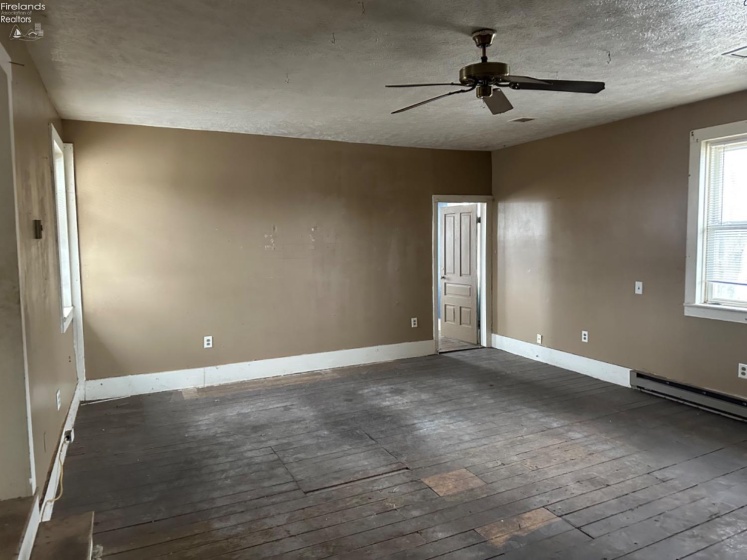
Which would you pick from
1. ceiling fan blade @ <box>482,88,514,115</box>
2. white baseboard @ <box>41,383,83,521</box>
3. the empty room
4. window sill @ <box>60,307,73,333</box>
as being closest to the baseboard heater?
the empty room

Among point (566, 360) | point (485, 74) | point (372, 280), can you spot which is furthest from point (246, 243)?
point (566, 360)

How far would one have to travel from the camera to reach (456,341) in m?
6.98

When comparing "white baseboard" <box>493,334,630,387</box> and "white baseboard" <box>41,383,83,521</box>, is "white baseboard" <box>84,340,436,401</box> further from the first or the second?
"white baseboard" <box>493,334,630,387</box>

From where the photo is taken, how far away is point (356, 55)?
9.57 feet

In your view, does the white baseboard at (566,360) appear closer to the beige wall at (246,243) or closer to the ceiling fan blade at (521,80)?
the beige wall at (246,243)

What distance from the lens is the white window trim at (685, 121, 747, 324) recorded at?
13.2 ft

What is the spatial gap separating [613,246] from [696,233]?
0.82 meters

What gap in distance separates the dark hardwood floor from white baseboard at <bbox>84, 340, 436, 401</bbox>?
7.5 inches

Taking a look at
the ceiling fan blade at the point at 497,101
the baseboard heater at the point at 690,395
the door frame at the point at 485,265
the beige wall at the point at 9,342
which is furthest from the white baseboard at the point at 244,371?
the ceiling fan blade at the point at 497,101

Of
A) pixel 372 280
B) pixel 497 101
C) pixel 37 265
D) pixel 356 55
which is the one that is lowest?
pixel 372 280

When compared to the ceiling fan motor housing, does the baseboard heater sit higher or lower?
lower

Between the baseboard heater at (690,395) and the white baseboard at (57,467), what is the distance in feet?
15.5

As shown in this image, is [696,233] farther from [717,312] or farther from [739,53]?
[739,53]

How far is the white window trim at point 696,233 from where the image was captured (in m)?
4.03
